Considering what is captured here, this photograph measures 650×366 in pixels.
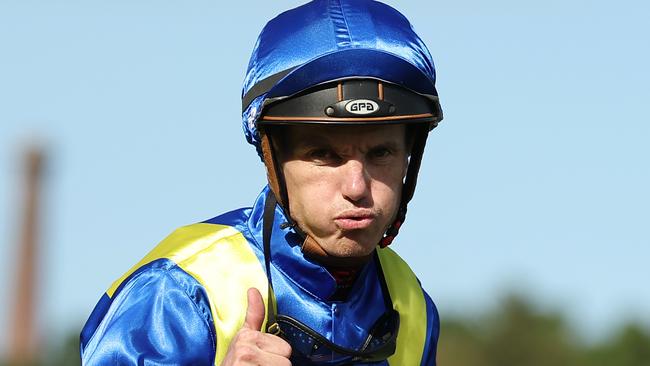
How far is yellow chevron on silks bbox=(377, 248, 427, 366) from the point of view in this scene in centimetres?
574

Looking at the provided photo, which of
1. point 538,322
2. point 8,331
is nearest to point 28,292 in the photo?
point 8,331

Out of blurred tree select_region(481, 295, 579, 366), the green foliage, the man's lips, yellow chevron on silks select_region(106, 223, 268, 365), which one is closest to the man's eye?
the man's lips

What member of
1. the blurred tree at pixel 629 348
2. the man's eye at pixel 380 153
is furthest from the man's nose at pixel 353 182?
the blurred tree at pixel 629 348

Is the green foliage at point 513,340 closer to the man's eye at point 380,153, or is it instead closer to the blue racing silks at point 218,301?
the blue racing silks at point 218,301

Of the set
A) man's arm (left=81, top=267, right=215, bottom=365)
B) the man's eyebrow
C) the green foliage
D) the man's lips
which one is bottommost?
the green foliage

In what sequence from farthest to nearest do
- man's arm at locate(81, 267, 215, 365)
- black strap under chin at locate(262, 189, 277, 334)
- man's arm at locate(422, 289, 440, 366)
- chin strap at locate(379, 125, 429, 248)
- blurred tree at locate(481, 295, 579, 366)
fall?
blurred tree at locate(481, 295, 579, 366)
man's arm at locate(422, 289, 440, 366)
chin strap at locate(379, 125, 429, 248)
black strap under chin at locate(262, 189, 277, 334)
man's arm at locate(81, 267, 215, 365)

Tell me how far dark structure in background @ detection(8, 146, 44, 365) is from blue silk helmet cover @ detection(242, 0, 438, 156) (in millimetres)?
13103

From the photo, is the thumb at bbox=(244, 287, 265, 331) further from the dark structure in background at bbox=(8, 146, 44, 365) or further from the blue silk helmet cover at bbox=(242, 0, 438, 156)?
the dark structure in background at bbox=(8, 146, 44, 365)

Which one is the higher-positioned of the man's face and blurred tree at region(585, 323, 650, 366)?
the man's face

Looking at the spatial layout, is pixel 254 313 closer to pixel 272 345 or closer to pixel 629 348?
pixel 272 345

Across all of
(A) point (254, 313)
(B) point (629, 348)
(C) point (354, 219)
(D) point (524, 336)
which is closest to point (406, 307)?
(C) point (354, 219)

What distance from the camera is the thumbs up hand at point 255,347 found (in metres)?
4.76

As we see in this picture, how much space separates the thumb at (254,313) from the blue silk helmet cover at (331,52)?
0.67 metres

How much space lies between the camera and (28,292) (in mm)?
18312
